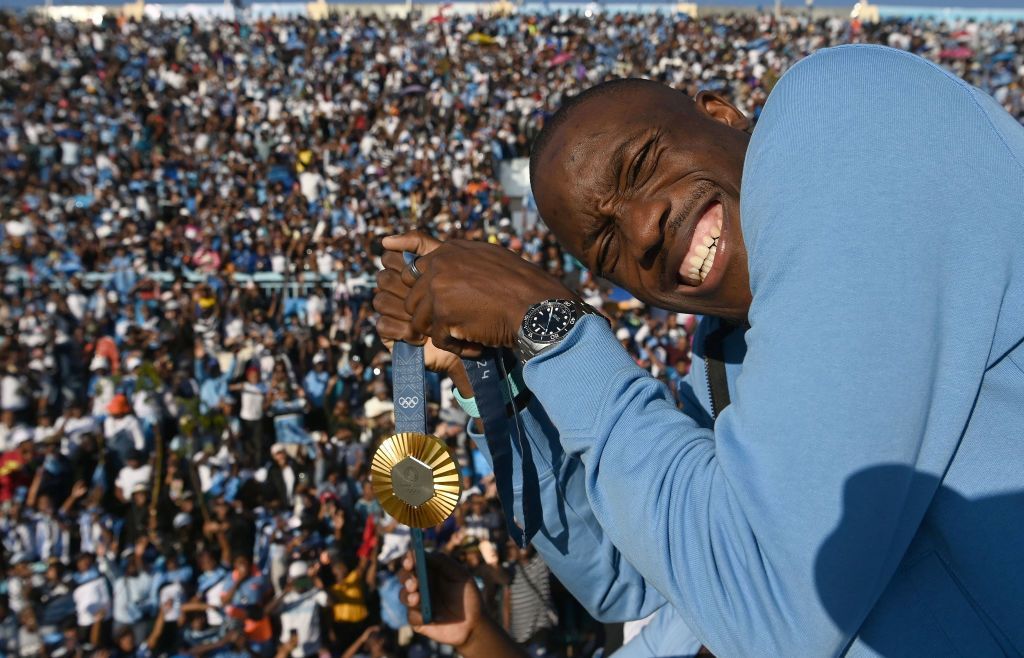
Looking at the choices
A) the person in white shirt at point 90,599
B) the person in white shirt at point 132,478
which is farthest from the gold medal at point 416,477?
the person in white shirt at point 132,478

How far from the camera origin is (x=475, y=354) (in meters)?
1.34

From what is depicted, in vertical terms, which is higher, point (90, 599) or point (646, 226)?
point (646, 226)

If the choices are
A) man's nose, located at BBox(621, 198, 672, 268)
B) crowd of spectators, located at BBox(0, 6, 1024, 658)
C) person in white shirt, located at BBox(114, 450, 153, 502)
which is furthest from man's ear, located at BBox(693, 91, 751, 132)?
person in white shirt, located at BBox(114, 450, 153, 502)

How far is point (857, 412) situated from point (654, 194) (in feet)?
1.56

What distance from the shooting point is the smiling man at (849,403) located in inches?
28.4

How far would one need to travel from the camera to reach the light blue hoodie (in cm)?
72

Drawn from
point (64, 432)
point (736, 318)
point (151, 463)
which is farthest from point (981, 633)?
point (64, 432)

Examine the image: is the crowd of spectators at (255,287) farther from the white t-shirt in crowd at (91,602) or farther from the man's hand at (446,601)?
the man's hand at (446,601)

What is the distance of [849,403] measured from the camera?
28.1 inches

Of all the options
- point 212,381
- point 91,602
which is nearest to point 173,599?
point 91,602

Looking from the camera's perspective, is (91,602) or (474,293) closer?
(474,293)

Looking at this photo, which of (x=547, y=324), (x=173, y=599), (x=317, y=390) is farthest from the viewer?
(x=317, y=390)

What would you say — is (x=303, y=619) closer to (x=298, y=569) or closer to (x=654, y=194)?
(x=298, y=569)

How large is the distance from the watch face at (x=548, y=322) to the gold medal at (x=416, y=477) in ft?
2.06
